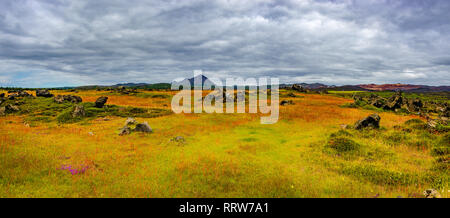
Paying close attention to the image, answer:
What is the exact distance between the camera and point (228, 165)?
57.6ft

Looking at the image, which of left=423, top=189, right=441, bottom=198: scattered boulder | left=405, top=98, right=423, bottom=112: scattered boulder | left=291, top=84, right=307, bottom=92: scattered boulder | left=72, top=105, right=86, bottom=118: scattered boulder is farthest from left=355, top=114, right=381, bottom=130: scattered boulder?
left=291, top=84, right=307, bottom=92: scattered boulder

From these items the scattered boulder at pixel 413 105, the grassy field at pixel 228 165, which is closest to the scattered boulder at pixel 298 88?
the scattered boulder at pixel 413 105

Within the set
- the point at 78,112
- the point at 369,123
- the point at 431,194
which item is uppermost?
the point at 78,112

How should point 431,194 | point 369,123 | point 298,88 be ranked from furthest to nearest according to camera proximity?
point 298,88 < point 369,123 < point 431,194

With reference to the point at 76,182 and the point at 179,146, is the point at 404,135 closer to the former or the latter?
the point at 179,146

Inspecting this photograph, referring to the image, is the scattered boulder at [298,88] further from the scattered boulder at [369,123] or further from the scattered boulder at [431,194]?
the scattered boulder at [431,194]

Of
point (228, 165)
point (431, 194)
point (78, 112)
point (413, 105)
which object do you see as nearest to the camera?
point (431, 194)

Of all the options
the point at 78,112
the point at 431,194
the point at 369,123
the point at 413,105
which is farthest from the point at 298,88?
the point at 431,194

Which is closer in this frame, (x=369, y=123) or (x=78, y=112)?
(x=369, y=123)

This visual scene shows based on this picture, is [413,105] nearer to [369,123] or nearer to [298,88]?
[369,123]

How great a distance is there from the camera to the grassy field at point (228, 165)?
13414 mm

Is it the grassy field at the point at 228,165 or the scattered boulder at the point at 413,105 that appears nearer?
the grassy field at the point at 228,165

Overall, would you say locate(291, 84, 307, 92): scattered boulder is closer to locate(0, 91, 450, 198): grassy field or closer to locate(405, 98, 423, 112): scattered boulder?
locate(405, 98, 423, 112): scattered boulder
